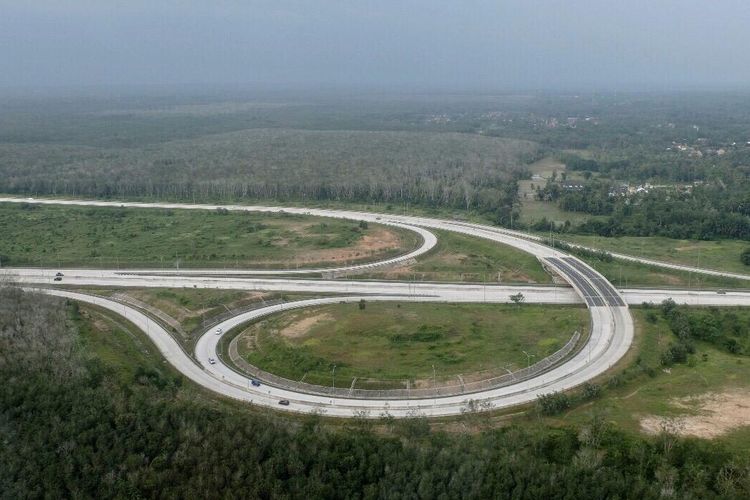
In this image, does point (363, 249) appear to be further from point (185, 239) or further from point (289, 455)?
point (289, 455)

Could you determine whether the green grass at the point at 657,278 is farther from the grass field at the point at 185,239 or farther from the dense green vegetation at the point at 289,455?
the dense green vegetation at the point at 289,455

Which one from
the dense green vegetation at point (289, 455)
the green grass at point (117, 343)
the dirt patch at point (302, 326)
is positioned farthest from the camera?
the dirt patch at point (302, 326)

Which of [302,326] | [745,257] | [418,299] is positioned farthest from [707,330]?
[302,326]

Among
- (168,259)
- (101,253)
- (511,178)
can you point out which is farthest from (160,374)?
(511,178)

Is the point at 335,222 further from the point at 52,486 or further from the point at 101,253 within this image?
the point at 52,486

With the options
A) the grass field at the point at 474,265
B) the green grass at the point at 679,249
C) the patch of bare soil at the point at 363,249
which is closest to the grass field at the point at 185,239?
the patch of bare soil at the point at 363,249

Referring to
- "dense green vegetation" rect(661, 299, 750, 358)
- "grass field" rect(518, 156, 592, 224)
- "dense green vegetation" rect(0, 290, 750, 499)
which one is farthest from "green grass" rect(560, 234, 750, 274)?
"dense green vegetation" rect(0, 290, 750, 499)

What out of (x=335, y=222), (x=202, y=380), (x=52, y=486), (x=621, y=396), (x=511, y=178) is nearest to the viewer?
(x=52, y=486)
